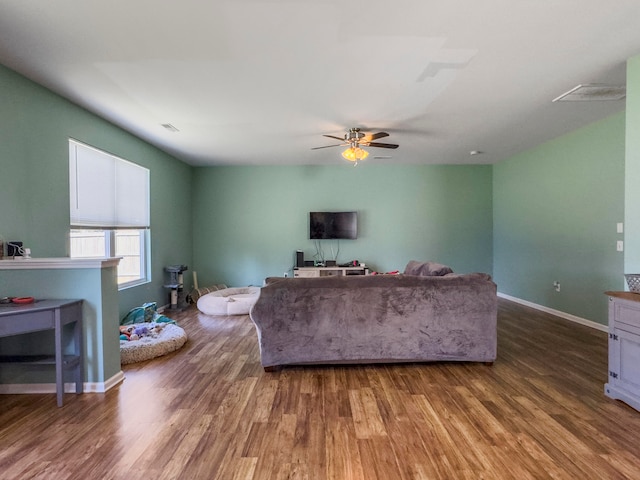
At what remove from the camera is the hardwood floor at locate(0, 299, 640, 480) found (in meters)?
1.68

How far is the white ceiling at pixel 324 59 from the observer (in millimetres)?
2053

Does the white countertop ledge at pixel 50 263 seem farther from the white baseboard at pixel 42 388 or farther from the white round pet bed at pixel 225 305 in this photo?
the white round pet bed at pixel 225 305

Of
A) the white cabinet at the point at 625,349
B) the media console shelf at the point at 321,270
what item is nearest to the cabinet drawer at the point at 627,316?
the white cabinet at the point at 625,349

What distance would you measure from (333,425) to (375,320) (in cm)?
106

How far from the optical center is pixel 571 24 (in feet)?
7.06

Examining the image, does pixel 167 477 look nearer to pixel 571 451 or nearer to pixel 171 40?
pixel 571 451

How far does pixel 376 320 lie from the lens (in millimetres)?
2924

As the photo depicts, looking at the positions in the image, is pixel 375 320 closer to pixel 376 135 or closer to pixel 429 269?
pixel 429 269

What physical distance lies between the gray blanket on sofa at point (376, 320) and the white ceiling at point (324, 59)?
1796 millimetres

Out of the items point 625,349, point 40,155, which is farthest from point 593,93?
point 40,155

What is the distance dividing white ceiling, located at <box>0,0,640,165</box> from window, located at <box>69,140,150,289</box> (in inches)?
22.3

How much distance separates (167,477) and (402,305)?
6.77 ft

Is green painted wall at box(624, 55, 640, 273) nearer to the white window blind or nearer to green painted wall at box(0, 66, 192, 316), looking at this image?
green painted wall at box(0, 66, 192, 316)

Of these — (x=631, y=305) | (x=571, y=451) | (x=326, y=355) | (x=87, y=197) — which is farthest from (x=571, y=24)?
(x=87, y=197)
